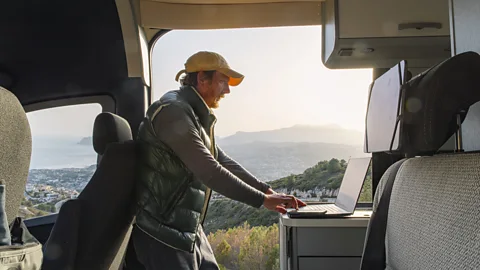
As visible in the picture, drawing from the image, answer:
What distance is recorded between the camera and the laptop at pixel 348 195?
1705mm

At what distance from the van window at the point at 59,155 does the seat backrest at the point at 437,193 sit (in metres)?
1.70

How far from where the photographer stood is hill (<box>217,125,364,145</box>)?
209 centimetres

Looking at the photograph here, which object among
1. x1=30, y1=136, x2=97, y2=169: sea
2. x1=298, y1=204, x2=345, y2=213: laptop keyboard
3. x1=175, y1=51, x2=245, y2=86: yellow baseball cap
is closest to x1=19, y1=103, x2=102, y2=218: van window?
x1=30, y1=136, x2=97, y2=169: sea

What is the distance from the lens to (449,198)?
732 millimetres

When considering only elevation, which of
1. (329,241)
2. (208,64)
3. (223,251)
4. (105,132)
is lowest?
(223,251)

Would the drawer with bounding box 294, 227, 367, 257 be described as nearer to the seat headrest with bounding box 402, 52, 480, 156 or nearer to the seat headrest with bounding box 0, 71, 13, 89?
the seat headrest with bounding box 402, 52, 480, 156

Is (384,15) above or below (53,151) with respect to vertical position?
above

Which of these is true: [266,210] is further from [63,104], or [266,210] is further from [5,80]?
[5,80]

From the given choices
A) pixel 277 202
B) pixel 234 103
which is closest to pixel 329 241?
pixel 277 202

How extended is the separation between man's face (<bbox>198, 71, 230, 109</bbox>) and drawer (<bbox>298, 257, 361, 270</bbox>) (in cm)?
72

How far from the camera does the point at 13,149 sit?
80 centimetres

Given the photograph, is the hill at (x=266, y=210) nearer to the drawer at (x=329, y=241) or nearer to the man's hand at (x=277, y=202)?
the drawer at (x=329, y=241)

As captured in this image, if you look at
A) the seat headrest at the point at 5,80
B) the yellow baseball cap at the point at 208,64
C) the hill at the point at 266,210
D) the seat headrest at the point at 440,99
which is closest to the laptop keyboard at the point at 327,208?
the hill at the point at 266,210

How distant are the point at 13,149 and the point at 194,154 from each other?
0.59m
